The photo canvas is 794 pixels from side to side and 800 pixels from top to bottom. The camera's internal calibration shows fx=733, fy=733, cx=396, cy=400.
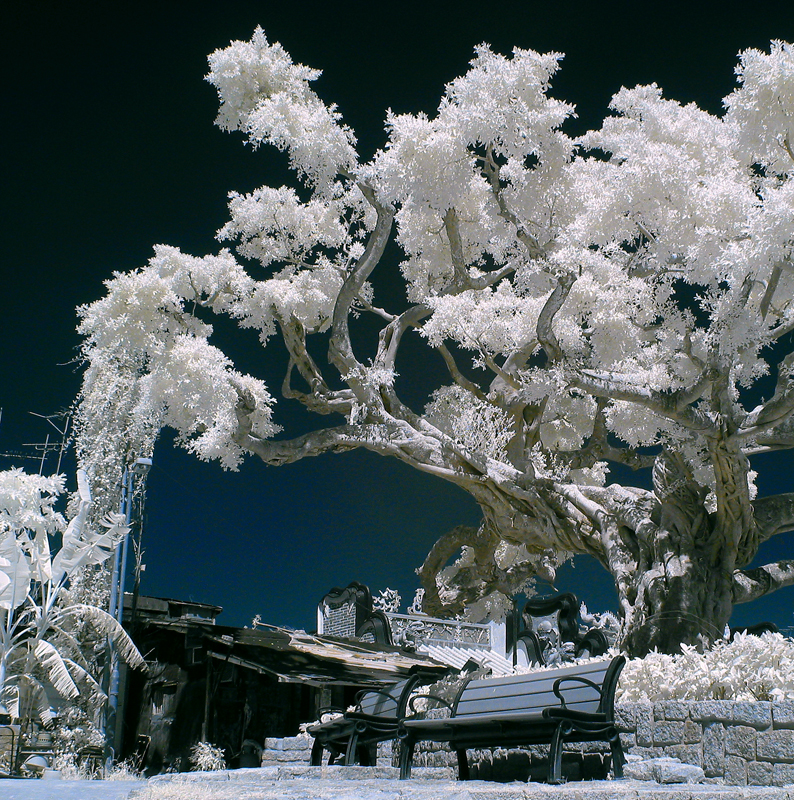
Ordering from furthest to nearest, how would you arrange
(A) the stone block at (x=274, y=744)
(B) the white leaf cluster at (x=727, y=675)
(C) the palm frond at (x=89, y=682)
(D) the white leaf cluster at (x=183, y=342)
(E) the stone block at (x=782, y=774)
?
(C) the palm frond at (x=89, y=682), (D) the white leaf cluster at (x=183, y=342), (A) the stone block at (x=274, y=744), (B) the white leaf cluster at (x=727, y=675), (E) the stone block at (x=782, y=774)

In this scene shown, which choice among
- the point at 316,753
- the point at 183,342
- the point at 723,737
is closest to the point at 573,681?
the point at 723,737

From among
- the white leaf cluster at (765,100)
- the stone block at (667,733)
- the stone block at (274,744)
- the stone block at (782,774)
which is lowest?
the stone block at (274,744)

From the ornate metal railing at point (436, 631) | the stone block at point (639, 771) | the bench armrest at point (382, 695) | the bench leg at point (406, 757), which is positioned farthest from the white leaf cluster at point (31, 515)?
the stone block at point (639, 771)

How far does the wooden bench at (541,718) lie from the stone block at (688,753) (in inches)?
13.2

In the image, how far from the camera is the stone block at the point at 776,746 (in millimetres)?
3959

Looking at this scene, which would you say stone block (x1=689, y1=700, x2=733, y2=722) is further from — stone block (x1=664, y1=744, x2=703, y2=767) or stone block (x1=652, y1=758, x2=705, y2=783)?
stone block (x1=652, y1=758, x2=705, y2=783)

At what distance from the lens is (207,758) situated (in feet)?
44.3

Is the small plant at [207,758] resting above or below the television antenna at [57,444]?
below

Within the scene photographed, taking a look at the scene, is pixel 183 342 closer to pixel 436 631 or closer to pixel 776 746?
pixel 776 746

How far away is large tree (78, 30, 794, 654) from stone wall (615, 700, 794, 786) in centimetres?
450

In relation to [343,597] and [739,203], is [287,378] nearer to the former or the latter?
[343,597]

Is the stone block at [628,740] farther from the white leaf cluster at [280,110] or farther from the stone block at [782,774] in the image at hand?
the white leaf cluster at [280,110]

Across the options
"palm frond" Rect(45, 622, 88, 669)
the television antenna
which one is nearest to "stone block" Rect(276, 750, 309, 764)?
"palm frond" Rect(45, 622, 88, 669)

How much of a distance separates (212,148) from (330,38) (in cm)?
605
